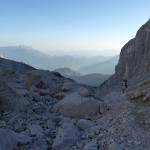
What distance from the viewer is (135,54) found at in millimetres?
78938

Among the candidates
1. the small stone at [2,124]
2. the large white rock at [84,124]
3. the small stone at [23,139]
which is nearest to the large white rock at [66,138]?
the large white rock at [84,124]

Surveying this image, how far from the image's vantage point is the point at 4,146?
14.2m

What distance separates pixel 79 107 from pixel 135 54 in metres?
61.0

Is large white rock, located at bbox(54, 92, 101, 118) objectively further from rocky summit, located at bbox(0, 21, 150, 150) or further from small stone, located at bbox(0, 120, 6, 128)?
small stone, located at bbox(0, 120, 6, 128)

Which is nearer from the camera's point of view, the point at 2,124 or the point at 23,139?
the point at 23,139

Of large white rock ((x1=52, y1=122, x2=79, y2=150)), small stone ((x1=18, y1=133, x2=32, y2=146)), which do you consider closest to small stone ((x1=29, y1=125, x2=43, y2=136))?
small stone ((x1=18, y1=133, x2=32, y2=146))

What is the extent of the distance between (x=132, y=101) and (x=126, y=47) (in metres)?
65.8

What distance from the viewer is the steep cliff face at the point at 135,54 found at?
2859 inches

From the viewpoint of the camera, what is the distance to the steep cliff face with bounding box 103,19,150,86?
72625mm

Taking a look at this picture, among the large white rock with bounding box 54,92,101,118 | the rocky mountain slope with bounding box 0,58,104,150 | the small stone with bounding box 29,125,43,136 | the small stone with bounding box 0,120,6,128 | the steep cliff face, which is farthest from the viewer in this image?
the steep cliff face

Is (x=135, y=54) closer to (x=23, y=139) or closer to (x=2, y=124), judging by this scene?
(x=2, y=124)

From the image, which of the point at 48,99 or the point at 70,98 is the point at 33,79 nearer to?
the point at 48,99

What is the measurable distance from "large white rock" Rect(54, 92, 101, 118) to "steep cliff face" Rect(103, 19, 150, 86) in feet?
162

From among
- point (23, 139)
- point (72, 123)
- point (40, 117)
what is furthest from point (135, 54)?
point (23, 139)
